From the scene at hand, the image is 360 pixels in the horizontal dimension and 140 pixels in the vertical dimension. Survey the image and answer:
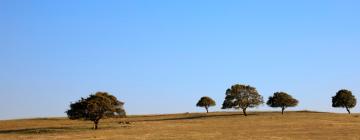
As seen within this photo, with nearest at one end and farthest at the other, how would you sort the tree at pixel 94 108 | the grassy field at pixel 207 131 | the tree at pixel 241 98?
the grassy field at pixel 207 131
the tree at pixel 94 108
the tree at pixel 241 98

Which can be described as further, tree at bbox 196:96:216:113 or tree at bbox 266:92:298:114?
tree at bbox 196:96:216:113

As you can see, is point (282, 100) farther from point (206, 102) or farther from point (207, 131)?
point (207, 131)

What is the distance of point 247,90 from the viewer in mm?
123812

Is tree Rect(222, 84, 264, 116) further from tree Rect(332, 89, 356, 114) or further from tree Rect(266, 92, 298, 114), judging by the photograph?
tree Rect(332, 89, 356, 114)

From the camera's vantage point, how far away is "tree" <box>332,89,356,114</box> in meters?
130

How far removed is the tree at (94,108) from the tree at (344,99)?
216 feet

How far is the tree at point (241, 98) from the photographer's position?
404 ft

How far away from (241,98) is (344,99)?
26340mm

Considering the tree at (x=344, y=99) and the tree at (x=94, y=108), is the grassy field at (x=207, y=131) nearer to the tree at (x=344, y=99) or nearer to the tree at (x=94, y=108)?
the tree at (x=94, y=108)

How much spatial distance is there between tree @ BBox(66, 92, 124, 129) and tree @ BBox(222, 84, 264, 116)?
43.0 metres

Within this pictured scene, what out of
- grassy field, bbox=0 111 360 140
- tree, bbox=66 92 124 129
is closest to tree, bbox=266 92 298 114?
grassy field, bbox=0 111 360 140

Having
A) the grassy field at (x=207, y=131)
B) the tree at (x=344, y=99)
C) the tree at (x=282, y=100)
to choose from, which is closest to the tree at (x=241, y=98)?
the tree at (x=282, y=100)

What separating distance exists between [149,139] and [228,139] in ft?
25.6

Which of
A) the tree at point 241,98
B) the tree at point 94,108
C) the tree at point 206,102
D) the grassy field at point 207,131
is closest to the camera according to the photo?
the grassy field at point 207,131
